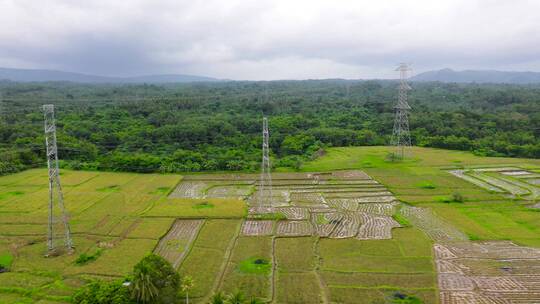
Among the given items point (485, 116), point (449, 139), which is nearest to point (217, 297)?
point (449, 139)

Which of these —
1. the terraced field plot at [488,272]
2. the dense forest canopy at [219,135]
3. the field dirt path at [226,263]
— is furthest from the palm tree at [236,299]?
the dense forest canopy at [219,135]

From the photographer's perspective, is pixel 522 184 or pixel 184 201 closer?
pixel 184 201

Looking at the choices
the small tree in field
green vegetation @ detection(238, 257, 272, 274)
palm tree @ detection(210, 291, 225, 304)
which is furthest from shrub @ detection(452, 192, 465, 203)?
the small tree in field

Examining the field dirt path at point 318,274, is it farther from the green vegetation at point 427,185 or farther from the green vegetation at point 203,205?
the green vegetation at point 427,185

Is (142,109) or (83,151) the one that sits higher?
(142,109)

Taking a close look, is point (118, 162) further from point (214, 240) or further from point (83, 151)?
point (214, 240)

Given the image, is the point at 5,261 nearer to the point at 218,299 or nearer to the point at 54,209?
the point at 54,209
